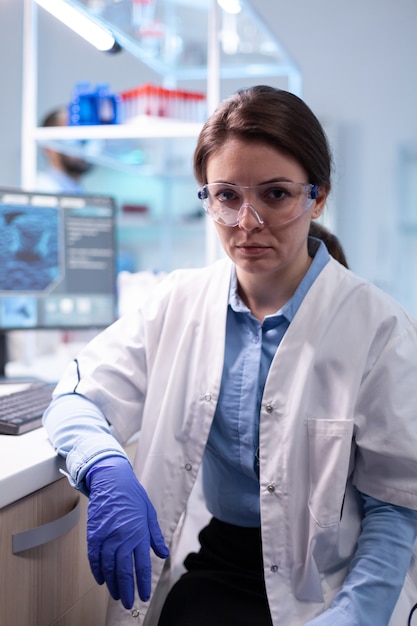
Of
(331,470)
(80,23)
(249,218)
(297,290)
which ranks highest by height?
(80,23)

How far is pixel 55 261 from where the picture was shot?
1890mm

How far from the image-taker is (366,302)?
1.15 meters

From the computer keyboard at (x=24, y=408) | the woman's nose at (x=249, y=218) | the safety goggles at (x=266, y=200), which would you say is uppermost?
the safety goggles at (x=266, y=200)

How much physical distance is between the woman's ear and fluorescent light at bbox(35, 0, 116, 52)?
37.0 inches

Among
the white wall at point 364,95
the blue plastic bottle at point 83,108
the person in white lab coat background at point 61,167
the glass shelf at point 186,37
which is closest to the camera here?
the blue plastic bottle at point 83,108

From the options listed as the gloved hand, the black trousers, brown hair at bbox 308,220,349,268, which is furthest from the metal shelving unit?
the gloved hand

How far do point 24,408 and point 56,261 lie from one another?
631 millimetres

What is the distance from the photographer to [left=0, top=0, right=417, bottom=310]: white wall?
380 cm

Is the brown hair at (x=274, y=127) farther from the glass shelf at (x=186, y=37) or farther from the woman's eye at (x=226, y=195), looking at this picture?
the glass shelf at (x=186, y=37)

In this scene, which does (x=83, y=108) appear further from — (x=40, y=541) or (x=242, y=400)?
(x=40, y=541)

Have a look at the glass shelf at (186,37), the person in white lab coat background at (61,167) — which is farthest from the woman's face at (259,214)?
the person in white lab coat background at (61,167)

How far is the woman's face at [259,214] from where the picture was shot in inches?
44.0

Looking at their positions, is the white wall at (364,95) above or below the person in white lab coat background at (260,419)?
above

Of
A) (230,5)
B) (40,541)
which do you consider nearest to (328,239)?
(40,541)
